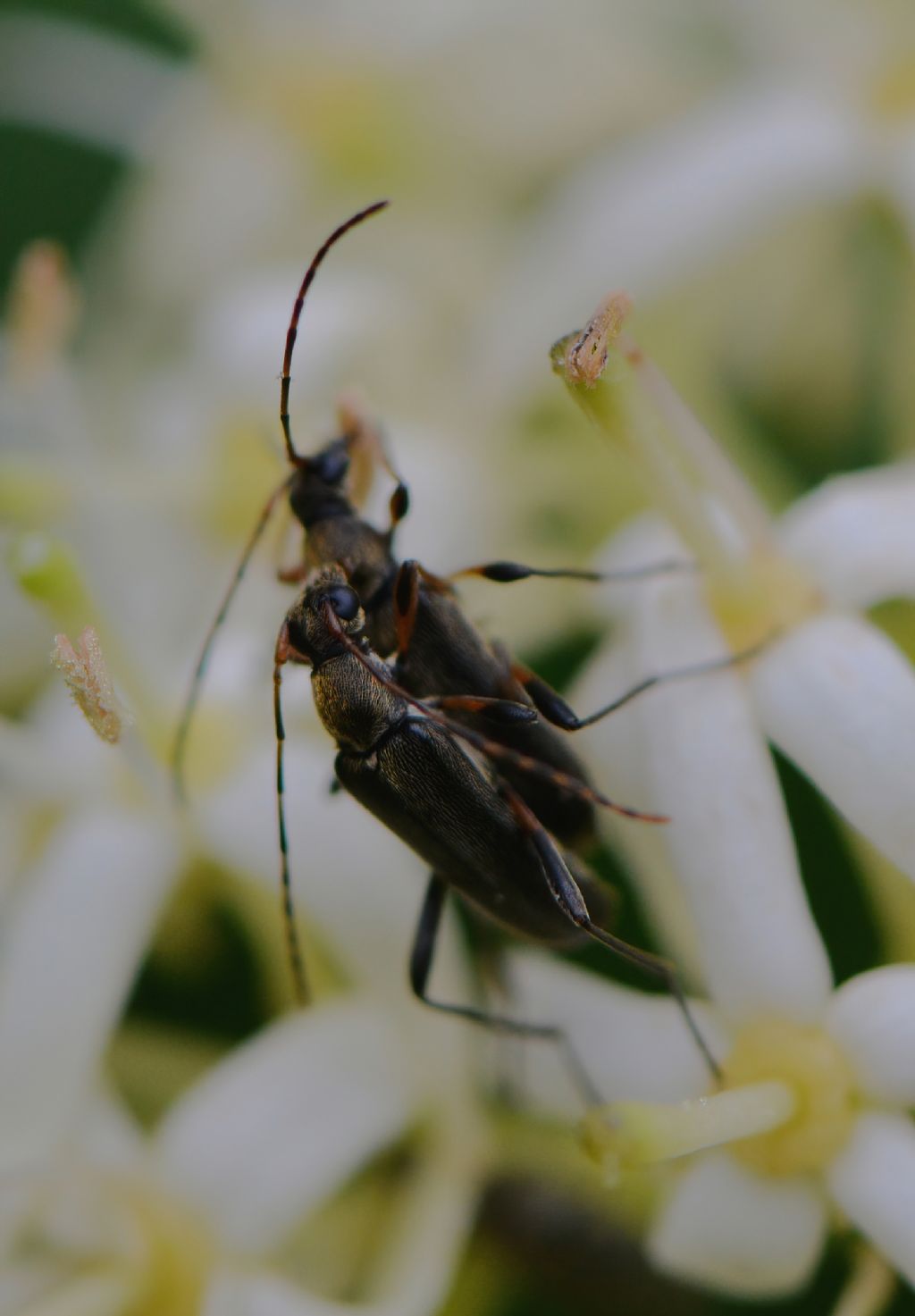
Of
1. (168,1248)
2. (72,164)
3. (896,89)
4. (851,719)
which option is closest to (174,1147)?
(168,1248)

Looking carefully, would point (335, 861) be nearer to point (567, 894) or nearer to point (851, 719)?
point (567, 894)

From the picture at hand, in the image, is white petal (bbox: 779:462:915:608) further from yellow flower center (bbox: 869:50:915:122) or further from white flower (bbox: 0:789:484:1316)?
yellow flower center (bbox: 869:50:915:122)

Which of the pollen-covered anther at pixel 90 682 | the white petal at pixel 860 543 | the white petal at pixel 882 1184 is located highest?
the pollen-covered anther at pixel 90 682

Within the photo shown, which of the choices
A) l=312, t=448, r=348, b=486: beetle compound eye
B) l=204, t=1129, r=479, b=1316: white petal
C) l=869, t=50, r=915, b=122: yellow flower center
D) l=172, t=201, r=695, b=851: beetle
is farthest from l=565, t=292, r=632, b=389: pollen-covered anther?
Result: l=869, t=50, r=915, b=122: yellow flower center

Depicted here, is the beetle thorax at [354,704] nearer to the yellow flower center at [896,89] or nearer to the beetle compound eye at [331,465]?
the beetle compound eye at [331,465]

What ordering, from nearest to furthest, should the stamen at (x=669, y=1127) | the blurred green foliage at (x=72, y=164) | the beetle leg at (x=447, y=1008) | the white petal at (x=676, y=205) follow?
the stamen at (x=669, y=1127) → the beetle leg at (x=447, y=1008) → the white petal at (x=676, y=205) → the blurred green foliage at (x=72, y=164)

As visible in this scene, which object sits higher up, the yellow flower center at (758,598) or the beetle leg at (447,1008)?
the yellow flower center at (758,598)

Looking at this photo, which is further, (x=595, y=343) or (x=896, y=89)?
(x=896, y=89)

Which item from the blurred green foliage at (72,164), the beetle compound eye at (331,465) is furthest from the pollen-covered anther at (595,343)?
the blurred green foliage at (72,164)
